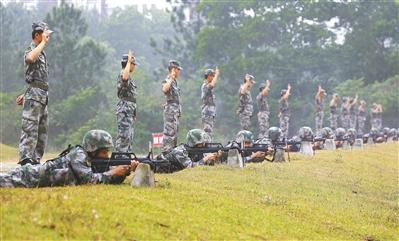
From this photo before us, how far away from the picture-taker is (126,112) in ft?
44.8

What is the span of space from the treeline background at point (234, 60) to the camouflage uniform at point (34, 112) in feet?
98.1

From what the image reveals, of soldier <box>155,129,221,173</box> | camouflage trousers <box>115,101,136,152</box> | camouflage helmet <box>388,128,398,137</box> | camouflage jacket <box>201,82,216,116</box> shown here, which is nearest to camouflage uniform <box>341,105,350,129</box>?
camouflage helmet <box>388,128,398,137</box>

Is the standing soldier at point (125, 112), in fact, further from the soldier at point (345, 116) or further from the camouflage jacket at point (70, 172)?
the soldier at point (345, 116)

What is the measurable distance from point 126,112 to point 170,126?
6.96 ft

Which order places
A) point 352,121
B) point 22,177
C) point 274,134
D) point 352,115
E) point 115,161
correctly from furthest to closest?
point 352,115, point 352,121, point 274,134, point 115,161, point 22,177

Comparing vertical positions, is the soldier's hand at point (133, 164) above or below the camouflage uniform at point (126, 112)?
below

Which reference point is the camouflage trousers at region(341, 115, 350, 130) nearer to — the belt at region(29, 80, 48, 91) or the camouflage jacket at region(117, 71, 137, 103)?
the camouflage jacket at region(117, 71, 137, 103)

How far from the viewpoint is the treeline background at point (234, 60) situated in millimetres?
42594

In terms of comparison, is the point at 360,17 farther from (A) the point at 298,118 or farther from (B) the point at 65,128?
(B) the point at 65,128

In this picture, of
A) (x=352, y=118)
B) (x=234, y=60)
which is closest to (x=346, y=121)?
(x=352, y=118)

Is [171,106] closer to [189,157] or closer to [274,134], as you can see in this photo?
[189,157]

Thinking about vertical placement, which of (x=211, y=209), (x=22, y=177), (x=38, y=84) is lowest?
(x=211, y=209)

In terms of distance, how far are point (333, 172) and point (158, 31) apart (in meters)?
62.7

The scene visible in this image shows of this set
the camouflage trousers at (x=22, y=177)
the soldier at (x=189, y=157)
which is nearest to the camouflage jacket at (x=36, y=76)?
the camouflage trousers at (x=22, y=177)
